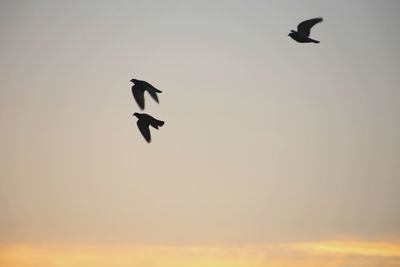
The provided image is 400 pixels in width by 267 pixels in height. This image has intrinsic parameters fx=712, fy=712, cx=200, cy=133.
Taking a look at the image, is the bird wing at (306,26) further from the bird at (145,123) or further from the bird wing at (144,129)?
the bird wing at (144,129)

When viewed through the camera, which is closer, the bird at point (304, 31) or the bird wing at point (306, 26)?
the bird at point (304, 31)

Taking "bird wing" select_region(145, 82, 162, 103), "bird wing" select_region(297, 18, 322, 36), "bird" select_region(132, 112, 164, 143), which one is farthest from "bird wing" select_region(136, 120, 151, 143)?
"bird wing" select_region(297, 18, 322, 36)

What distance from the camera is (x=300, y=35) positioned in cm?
3547

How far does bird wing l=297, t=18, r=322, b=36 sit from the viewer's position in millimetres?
35906

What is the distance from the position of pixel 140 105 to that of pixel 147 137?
253 cm

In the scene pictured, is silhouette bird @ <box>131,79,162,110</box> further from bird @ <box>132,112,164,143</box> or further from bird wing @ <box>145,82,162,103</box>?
bird @ <box>132,112,164,143</box>

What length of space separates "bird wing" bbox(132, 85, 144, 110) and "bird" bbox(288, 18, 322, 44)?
810 cm

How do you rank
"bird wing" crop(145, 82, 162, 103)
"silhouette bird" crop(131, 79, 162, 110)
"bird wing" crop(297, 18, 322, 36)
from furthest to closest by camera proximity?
"bird wing" crop(297, 18, 322, 36)
"silhouette bird" crop(131, 79, 162, 110)
"bird wing" crop(145, 82, 162, 103)

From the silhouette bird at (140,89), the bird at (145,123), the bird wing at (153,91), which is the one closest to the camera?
the bird wing at (153,91)

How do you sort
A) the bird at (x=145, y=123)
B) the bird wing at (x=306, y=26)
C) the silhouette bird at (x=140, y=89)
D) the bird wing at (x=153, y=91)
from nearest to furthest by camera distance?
the bird wing at (x=153, y=91) → the silhouette bird at (x=140, y=89) → the bird at (x=145, y=123) → the bird wing at (x=306, y=26)

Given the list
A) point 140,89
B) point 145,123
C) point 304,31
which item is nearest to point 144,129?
point 145,123

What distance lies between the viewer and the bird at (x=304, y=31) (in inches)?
1387

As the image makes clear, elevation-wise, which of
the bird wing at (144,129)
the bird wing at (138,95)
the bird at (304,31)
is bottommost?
the bird wing at (144,129)

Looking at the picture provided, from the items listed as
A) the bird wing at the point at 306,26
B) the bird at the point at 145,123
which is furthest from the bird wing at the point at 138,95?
the bird wing at the point at 306,26
